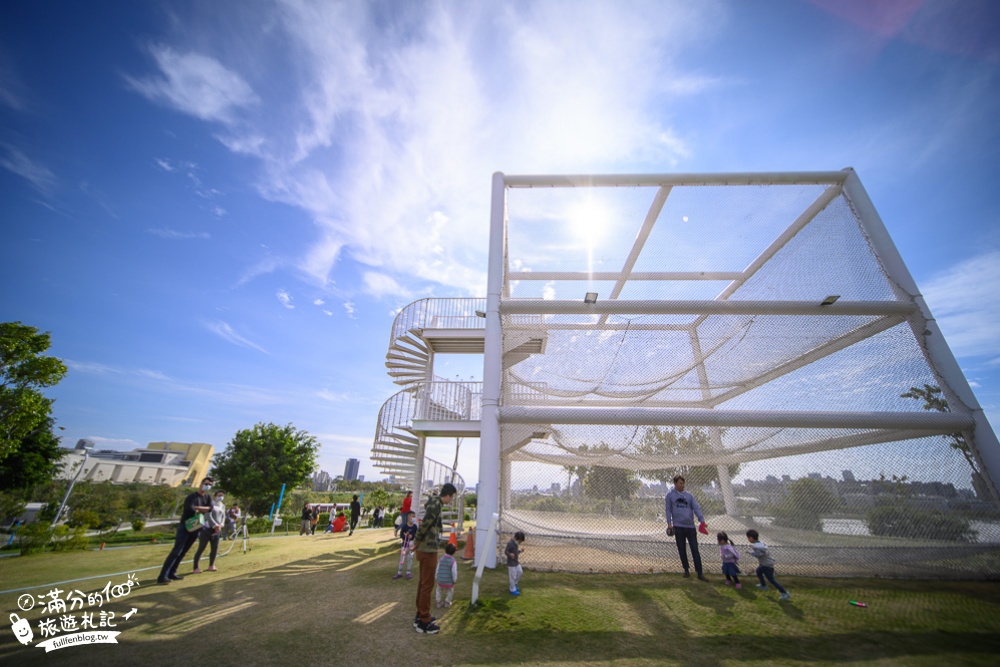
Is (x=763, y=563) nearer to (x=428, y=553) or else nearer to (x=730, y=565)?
(x=730, y=565)

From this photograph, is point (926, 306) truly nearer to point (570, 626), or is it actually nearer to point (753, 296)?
point (753, 296)

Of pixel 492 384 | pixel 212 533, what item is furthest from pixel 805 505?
pixel 212 533

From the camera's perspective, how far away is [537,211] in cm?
778

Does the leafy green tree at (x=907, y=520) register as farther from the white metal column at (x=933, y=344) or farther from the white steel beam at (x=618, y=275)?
Result: the white steel beam at (x=618, y=275)

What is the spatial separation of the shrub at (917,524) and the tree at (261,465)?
21.5 meters

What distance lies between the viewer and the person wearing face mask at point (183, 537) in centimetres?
462

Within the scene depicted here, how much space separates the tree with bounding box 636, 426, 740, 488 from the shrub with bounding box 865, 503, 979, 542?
1.68 m

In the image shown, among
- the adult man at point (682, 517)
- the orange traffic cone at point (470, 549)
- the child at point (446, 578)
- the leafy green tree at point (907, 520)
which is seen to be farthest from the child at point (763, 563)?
the orange traffic cone at point (470, 549)

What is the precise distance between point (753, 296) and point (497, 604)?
763cm

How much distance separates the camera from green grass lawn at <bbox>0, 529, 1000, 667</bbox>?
261 cm

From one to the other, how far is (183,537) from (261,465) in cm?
1622

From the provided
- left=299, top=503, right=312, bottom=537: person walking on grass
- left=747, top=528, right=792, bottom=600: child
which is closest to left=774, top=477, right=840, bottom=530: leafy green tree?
left=747, top=528, right=792, bottom=600: child

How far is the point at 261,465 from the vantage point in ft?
60.0

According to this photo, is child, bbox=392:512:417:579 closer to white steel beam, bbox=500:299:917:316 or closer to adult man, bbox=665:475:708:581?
adult man, bbox=665:475:708:581
